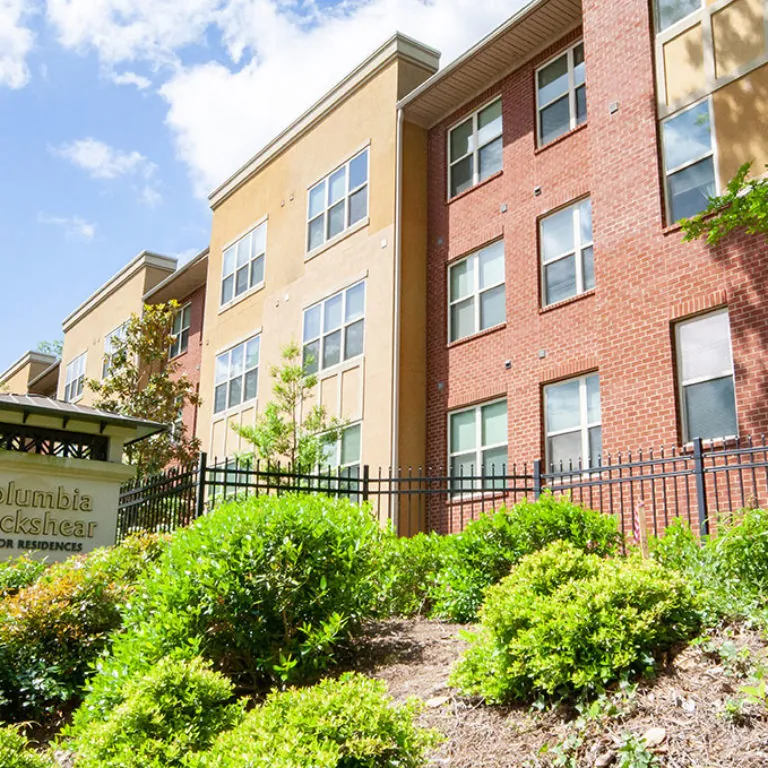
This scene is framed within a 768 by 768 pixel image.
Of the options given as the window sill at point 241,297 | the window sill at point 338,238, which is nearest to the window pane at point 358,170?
the window sill at point 338,238

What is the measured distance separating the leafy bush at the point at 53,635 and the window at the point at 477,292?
1085 cm

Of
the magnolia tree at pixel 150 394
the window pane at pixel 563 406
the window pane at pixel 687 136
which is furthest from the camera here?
the magnolia tree at pixel 150 394

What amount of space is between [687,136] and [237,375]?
1443 cm

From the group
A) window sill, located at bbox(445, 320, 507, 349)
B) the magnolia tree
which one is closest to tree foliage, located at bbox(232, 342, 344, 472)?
window sill, located at bbox(445, 320, 507, 349)

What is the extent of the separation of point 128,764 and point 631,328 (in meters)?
11.0

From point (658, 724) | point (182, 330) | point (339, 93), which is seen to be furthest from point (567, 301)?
point (182, 330)

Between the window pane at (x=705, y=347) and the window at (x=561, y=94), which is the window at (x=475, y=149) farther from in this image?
the window pane at (x=705, y=347)

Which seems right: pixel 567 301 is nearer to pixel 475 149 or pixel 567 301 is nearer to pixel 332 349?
pixel 475 149

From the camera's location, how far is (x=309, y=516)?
301 inches

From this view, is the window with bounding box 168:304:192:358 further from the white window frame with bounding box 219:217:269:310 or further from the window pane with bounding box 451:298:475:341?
the window pane with bounding box 451:298:475:341

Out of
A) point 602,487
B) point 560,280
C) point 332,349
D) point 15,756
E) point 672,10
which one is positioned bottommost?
point 15,756

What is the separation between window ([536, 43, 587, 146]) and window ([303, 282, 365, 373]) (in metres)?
5.40

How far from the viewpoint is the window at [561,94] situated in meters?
17.1

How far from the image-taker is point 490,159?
19.1m
